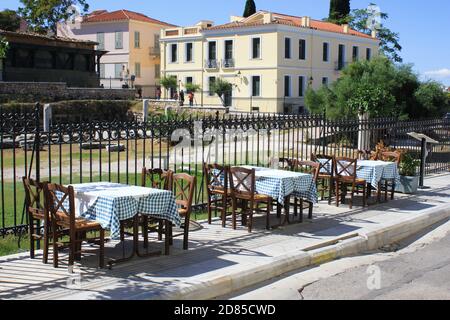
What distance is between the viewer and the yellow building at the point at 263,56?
4919 cm

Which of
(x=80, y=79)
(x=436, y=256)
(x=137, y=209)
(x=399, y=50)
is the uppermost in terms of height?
(x=399, y=50)

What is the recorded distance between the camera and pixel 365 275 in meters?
7.91

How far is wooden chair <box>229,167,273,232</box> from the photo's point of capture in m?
9.40

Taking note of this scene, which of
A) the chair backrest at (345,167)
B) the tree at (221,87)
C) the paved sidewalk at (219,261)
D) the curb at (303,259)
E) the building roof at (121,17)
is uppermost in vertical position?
the building roof at (121,17)

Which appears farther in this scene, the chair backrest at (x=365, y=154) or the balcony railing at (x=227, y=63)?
the balcony railing at (x=227, y=63)

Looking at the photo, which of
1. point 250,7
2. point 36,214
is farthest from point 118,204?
point 250,7

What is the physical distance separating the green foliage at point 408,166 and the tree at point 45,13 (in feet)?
165

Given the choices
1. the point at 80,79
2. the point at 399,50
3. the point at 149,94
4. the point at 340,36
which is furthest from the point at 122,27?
the point at 399,50

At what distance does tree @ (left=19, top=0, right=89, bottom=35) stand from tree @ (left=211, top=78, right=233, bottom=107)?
18.9 meters

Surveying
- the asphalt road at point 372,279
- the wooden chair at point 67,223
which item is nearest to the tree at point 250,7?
the asphalt road at point 372,279

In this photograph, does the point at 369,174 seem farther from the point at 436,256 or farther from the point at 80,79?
the point at 80,79

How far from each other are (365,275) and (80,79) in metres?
45.1

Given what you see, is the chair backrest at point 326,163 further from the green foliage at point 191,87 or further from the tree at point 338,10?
the tree at point 338,10

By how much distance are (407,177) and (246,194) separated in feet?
18.9
